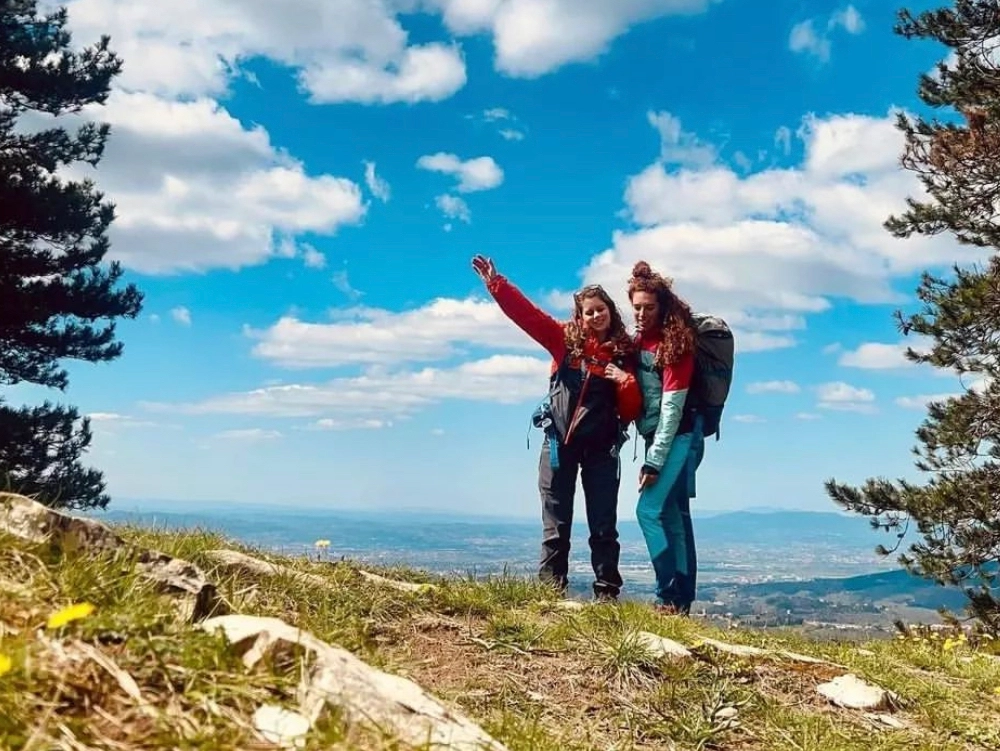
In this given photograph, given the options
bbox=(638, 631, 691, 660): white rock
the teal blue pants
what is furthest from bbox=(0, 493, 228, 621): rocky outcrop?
the teal blue pants

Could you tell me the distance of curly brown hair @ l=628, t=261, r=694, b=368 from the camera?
6.37 m

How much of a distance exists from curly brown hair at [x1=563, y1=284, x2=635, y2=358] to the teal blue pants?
75 cm

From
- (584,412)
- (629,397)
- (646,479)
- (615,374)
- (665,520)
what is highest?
(615,374)

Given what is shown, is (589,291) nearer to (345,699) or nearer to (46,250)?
(345,699)

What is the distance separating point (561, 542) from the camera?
22.5ft

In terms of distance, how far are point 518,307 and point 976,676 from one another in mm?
3972

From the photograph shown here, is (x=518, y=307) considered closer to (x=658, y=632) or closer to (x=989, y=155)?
(x=658, y=632)

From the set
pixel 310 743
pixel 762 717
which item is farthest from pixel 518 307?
pixel 310 743

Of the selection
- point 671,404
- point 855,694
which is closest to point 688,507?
point 671,404

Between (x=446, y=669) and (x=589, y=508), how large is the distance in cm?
310

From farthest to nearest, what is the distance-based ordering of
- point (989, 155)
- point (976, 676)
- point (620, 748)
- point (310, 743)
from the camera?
point (989, 155), point (976, 676), point (620, 748), point (310, 743)

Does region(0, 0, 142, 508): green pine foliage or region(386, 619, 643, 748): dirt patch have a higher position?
region(0, 0, 142, 508): green pine foliage

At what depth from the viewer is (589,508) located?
6.81 meters

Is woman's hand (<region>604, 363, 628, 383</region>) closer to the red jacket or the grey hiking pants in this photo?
the red jacket
